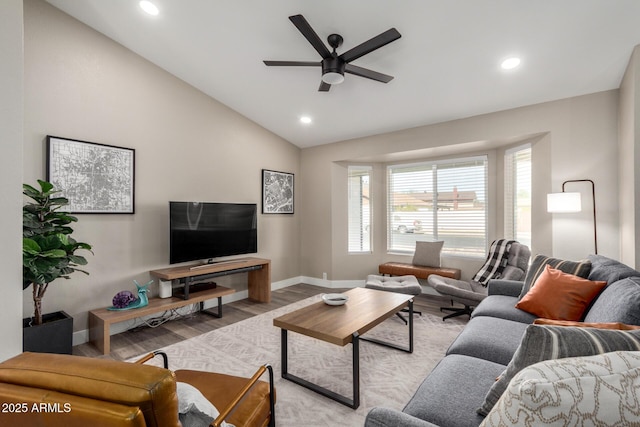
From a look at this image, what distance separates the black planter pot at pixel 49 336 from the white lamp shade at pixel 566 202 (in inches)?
193

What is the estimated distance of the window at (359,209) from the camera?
5504 mm

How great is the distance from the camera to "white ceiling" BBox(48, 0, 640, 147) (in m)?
2.47

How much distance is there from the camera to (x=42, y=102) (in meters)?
2.88

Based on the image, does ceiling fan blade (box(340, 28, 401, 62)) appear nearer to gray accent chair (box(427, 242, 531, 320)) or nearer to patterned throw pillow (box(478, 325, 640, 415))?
patterned throw pillow (box(478, 325, 640, 415))

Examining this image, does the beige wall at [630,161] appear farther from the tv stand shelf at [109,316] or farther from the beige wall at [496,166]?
the tv stand shelf at [109,316]

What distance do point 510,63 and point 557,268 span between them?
2007mm

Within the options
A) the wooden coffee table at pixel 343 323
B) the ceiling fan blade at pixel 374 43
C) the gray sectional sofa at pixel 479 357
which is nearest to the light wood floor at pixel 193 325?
the wooden coffee table at pixel 343 323

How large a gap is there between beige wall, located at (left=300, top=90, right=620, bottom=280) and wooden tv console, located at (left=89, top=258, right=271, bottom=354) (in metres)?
1.31

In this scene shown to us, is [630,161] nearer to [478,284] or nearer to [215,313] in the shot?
[478,284]

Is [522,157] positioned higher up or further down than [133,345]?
higher up

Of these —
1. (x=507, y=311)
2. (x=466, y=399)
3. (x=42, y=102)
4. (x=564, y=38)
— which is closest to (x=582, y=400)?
(x=466, y=399)

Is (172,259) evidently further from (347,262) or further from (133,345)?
(347,262)

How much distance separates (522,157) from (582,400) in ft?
14.0

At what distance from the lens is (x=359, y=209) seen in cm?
551
